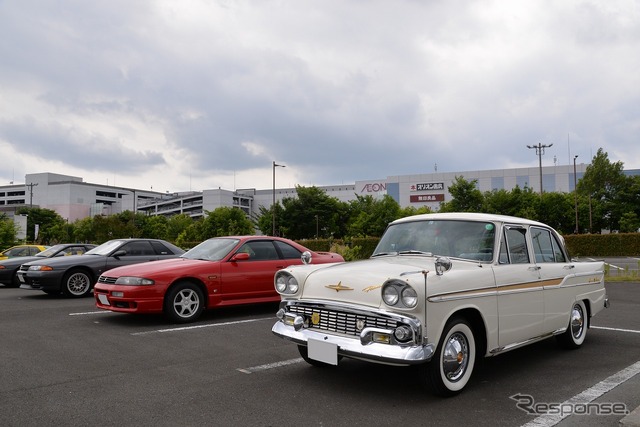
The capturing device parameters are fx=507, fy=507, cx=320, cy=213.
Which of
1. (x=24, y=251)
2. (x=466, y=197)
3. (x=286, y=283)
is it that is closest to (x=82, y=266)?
(x=24, y=251)

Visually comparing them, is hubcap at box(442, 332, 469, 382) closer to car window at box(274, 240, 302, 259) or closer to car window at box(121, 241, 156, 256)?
car window at box(274, 240, 302, 259)

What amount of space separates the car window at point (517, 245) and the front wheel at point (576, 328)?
133cm

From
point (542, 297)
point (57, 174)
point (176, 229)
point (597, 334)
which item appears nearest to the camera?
point (542, 297)

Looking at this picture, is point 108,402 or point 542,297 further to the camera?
point 542,297

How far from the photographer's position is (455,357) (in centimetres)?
448

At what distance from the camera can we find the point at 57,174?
12788 centimetres

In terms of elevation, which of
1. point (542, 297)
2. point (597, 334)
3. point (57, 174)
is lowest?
point (597, 334)

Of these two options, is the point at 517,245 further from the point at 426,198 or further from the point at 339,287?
the point at 426,198

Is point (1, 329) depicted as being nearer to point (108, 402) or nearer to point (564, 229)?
point (108, 402)

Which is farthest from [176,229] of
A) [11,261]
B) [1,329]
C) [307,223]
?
[1,329]

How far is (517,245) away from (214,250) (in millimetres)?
5341

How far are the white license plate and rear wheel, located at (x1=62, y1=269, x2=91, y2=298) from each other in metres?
8.92

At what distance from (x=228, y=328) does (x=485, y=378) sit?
399 cm

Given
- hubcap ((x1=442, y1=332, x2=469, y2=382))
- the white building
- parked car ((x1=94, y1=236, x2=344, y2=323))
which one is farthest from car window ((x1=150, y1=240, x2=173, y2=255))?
the white building
